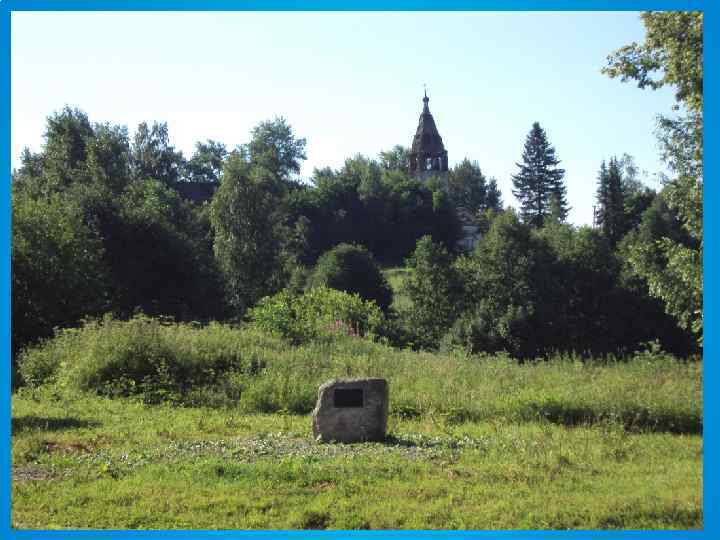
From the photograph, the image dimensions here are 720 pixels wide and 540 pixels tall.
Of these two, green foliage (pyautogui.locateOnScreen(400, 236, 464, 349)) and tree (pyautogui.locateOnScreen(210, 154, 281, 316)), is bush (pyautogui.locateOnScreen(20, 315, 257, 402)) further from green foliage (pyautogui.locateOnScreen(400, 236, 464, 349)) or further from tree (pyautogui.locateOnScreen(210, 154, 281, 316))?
green foliage (pyautogui.locateOnScreen(400, 236, 464, 349))

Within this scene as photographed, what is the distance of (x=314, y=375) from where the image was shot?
14617 millimetres

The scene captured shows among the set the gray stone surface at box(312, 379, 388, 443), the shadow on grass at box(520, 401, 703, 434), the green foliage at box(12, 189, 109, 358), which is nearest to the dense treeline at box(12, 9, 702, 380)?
the green foliage at box(12, 189, 109, 358)

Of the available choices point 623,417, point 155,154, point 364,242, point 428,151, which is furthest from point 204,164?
point 623,417

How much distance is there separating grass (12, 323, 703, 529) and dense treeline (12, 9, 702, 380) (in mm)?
5302

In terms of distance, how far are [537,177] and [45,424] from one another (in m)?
63.6

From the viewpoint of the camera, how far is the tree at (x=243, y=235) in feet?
135

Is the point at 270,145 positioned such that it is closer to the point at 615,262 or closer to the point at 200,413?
the point at 615,262

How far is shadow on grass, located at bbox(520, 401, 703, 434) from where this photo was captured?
11.6 meters

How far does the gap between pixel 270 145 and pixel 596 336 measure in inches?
→ 1329

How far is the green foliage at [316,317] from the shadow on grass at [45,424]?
296 inches

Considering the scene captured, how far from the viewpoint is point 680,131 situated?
18.0 meters

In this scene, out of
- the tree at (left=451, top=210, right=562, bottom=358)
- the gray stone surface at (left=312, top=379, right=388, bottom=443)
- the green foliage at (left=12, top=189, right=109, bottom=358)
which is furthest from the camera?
the tree at (left=451, top=210, right=562, bottom=358)

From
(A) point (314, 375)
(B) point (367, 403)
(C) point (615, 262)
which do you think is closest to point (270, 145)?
(C) point (615, 262)

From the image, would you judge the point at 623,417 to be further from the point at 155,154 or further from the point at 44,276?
the point at 155,154
